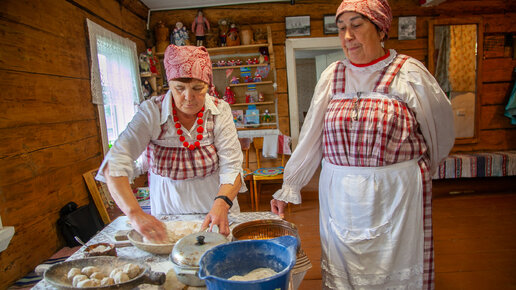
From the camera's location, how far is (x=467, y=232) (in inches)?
122

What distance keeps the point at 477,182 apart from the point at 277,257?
472 centimetres

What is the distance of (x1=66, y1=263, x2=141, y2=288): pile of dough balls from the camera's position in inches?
31.1

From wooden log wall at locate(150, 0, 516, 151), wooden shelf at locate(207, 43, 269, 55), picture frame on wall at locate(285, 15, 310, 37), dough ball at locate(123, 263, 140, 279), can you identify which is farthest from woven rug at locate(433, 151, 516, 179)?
dough ball at locate(123, 263, 140, 279)

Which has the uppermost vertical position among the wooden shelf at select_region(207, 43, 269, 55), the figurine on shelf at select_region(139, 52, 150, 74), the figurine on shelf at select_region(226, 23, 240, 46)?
the figurine on shelf at select_region(226, 23, 240, 46)

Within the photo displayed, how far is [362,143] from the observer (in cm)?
127

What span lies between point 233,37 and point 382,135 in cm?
341

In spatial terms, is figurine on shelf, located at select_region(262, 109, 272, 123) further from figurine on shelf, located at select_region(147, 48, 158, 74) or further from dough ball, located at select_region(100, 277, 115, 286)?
dough ball, located at select_region(100, 277, 115, 286)

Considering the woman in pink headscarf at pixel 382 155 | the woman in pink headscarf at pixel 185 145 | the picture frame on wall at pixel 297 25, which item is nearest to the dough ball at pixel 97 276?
the woman in pink headscarf at pixel 185 145

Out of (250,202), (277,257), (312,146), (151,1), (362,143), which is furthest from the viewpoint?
(250,202)

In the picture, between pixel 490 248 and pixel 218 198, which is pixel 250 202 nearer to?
pixel 490 248

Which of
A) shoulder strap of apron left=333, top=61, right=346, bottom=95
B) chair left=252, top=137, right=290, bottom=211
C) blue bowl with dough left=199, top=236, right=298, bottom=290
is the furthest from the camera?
chair left=252, top=137, right=290, bottom=211

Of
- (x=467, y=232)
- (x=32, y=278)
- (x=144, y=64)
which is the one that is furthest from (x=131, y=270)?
(x=144, y=64)

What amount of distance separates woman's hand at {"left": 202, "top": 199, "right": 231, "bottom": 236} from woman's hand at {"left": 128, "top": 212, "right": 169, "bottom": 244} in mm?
150

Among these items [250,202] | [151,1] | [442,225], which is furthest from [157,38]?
[442,225]
